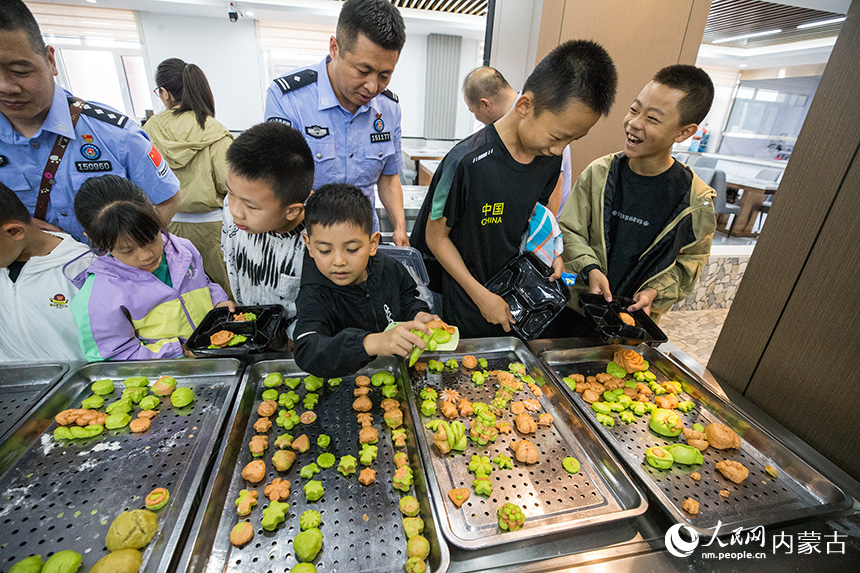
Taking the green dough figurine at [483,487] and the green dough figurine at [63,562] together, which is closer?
the green dough figurine at [63,562]

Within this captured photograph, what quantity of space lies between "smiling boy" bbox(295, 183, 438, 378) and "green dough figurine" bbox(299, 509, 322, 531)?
0.39 metres

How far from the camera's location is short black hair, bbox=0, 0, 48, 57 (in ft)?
4.27

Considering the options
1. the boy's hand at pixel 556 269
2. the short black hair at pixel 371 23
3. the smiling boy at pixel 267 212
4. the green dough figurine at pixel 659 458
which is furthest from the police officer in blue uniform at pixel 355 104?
the green dough figurine at pixel 659 458

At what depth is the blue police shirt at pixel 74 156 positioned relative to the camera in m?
1.60

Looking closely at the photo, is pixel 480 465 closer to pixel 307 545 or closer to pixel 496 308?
pixel 307 545

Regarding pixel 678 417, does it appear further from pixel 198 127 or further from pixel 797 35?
pixel 797 35

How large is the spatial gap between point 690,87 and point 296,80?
5.86 feet

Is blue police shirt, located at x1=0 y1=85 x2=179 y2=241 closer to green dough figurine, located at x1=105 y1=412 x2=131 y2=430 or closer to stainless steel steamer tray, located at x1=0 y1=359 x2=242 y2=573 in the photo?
stainless steel steamer tray, located at x1=0 y1=359 x2=242 y2=573

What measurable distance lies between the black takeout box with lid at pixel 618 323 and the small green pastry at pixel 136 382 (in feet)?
5.09

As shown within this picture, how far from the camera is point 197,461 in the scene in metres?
1.01

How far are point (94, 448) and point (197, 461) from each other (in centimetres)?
31

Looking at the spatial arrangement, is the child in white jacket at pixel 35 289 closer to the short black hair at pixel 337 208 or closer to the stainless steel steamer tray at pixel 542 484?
the short black hair at pixel 337 208

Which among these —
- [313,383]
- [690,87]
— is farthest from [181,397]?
[690,87]

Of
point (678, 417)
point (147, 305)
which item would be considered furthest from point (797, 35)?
point (147, 305)
